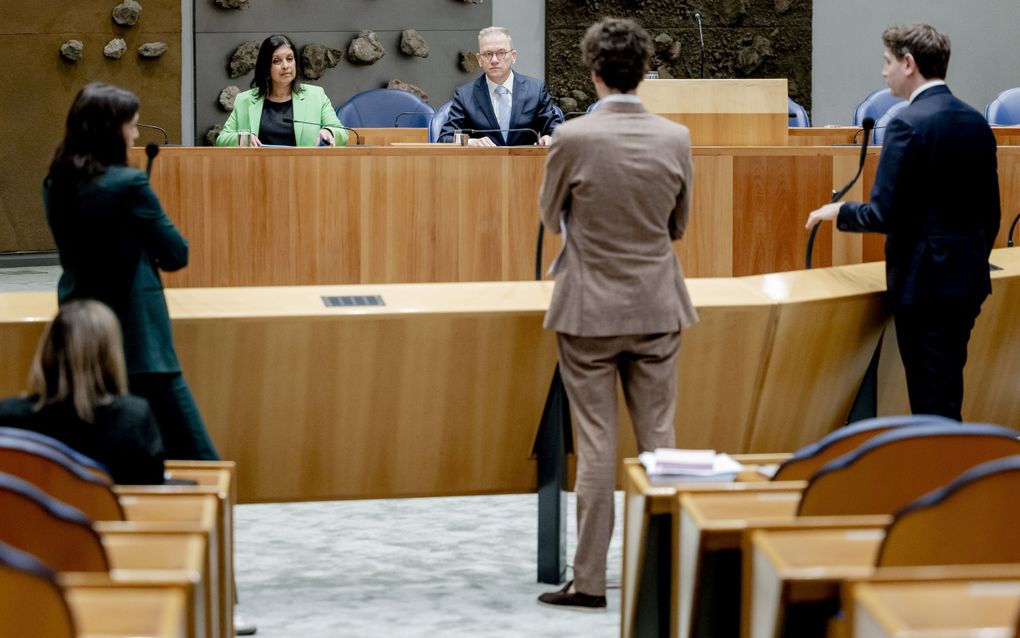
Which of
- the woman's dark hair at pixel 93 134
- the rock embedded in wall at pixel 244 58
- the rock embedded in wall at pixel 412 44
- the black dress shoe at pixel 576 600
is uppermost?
the rock embedded in wall at pixel 412 44

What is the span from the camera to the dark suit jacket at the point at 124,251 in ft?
9.79

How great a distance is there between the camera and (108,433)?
250 centimetres

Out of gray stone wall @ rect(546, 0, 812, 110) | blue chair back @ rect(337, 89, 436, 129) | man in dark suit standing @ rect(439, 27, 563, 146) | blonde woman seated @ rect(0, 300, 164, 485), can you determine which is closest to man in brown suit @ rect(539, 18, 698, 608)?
blonde woman seated @ rect(0, 300, 164, 485)

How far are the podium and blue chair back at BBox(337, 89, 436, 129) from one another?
10.9 ft

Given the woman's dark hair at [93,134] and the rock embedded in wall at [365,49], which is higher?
the rock embedded in wall at [365,49]

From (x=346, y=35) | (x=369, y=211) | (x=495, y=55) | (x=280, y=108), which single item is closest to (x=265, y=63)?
(x=280, y=108)

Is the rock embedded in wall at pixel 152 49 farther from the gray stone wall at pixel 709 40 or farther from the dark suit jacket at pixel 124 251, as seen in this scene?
the dark suit jacket at pixel 124 251

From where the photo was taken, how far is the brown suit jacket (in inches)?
→ 123

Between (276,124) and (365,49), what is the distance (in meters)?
4.61

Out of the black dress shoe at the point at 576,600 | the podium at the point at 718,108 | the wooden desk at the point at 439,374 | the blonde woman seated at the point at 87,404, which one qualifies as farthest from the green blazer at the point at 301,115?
the blonde woman seated at the point at 87,404

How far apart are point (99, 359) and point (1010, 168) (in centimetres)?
359

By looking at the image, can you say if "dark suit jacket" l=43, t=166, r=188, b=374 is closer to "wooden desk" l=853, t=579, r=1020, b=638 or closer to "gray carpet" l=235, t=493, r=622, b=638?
"gray carpet" l=235, t=493, r=622, b=638

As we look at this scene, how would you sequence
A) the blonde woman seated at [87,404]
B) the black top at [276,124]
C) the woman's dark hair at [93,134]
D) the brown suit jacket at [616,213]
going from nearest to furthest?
the blonde woman seated at [87,404]
the woman's dark hair at [93,134]
the brown suit jacket at [616,213]
the black top at [276,124]

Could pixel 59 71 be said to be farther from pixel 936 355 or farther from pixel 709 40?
pixel 936 355
